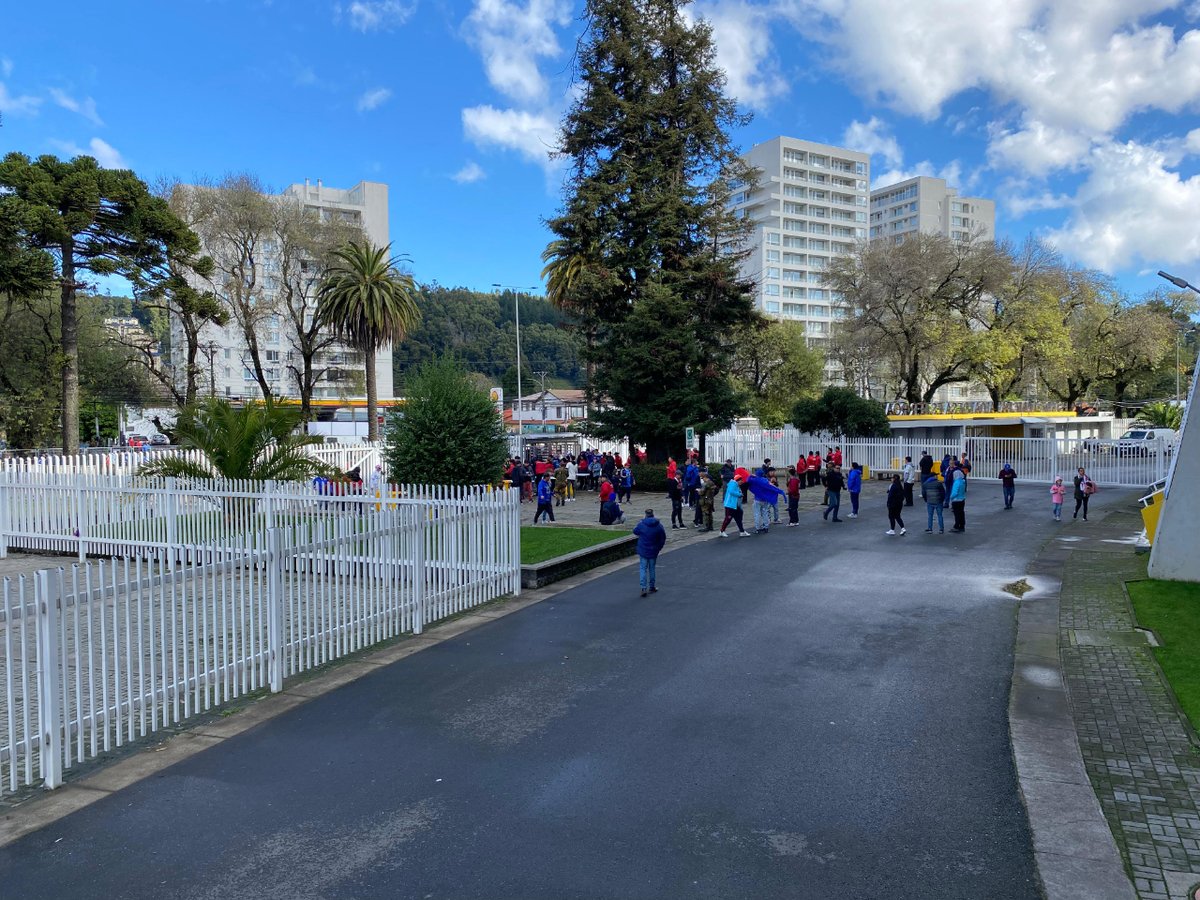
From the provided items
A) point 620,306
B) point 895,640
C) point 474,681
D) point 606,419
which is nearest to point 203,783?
point 474,681

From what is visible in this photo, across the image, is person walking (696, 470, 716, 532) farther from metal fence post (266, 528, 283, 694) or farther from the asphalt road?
metal fence post (266, 528, 283, 694)

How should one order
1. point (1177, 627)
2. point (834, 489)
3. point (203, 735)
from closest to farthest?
point (203, 735), point (1177, 627), point (834, 489)

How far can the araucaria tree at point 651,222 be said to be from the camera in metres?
30.6

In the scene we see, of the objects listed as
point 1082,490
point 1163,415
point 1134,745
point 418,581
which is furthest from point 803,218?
point 1134,745

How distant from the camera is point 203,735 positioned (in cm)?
672

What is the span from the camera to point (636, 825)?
5.09 meters

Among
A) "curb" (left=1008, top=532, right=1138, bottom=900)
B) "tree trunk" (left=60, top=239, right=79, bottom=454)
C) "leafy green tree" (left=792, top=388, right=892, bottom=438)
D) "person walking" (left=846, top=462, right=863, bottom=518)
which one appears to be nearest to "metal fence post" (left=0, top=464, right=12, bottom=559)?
"tree trunk" (left=60, top=239, right=79, bottom=454)

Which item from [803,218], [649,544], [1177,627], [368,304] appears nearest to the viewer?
[1177,627]

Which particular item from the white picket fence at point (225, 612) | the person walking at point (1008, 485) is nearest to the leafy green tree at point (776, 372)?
the person walking at point (1008, 485)

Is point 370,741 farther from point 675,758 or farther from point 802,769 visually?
point 802,769

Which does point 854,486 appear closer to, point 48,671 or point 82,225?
point 48,671

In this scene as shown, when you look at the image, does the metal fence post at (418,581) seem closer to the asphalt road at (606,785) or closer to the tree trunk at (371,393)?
the asphalt road at (606,785)

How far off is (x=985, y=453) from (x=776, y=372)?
17166 mm

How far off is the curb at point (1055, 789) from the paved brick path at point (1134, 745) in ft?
0.29
